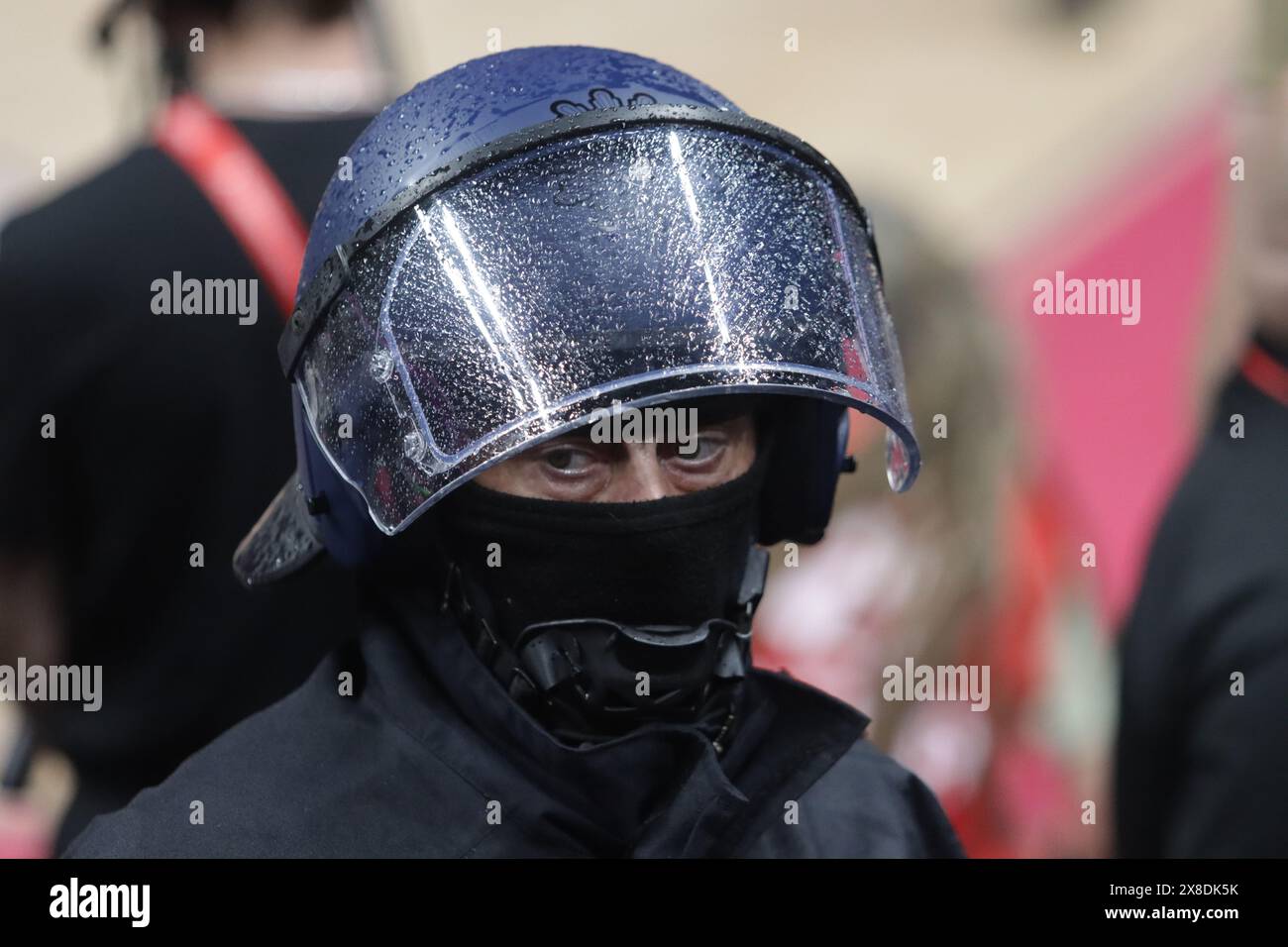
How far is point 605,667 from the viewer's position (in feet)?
6.68

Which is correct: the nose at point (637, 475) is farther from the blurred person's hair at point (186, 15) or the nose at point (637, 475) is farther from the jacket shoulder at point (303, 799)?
the blurred person's hair at point (186, 15)

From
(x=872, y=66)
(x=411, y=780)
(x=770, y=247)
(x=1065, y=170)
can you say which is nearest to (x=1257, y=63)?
(x=770, y=247)

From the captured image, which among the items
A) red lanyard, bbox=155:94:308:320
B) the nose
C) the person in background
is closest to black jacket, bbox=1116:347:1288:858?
the person in background

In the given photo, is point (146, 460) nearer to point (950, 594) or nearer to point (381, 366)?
point (381, 366)


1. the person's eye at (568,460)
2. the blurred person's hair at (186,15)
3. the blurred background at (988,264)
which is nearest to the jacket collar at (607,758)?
the person's eye at (568,460)

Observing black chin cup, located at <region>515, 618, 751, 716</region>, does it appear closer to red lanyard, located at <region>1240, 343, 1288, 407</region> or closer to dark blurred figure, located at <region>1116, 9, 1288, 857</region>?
dark blurred figure, located at <region>1116, 9, 1288, 857</region>

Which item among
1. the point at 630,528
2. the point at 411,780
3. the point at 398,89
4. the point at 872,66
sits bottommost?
the point at 411,780

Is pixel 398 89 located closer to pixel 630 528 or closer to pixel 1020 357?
pixel 630 528

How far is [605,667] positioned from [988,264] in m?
4.30

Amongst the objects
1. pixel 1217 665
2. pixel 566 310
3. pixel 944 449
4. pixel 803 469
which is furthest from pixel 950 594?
pixel 566 310

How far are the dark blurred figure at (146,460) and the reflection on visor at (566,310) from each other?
69 centimetres

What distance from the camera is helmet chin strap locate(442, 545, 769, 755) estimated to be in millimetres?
2033

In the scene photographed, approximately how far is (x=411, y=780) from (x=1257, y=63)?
88.2 inches

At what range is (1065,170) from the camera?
6.81 metres
